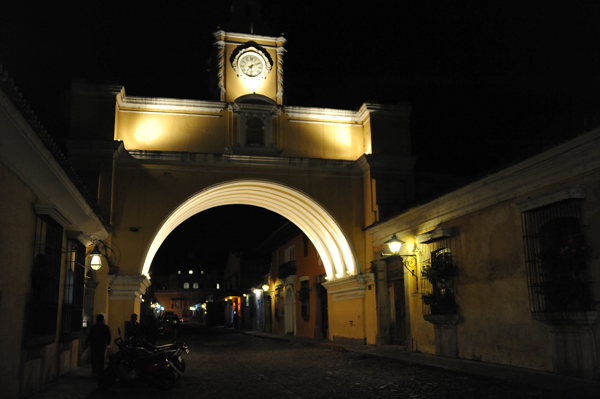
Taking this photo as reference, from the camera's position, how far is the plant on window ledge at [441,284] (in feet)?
39.9

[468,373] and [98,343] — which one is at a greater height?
[98,343]

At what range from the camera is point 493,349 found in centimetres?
1074

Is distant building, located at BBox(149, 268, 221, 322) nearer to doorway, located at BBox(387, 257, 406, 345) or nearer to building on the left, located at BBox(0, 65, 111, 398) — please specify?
doorway, located at BBox(387, 257, 406, 345)

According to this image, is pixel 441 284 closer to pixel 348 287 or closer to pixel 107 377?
pixel 348 287

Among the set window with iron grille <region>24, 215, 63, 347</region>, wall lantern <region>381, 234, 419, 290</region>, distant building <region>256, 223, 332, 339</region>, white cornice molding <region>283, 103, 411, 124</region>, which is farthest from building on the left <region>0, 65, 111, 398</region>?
distant building <region>256, 223, 332, 339</region>

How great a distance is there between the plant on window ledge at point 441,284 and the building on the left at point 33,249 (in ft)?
24.9

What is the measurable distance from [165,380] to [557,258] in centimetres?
668

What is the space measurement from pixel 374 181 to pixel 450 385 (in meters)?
10.00

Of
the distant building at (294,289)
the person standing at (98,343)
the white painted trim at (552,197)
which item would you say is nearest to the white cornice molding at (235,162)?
the distant building at (294,289)

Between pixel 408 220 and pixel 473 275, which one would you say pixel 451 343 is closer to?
pixel 473 275

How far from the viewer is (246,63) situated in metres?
18.9

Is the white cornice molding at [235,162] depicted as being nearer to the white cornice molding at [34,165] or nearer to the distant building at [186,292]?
the white cornice molding at [34,165]

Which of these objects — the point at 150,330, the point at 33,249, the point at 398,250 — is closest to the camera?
the point at 33,249

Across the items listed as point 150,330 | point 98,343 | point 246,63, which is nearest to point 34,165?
point 98,343
